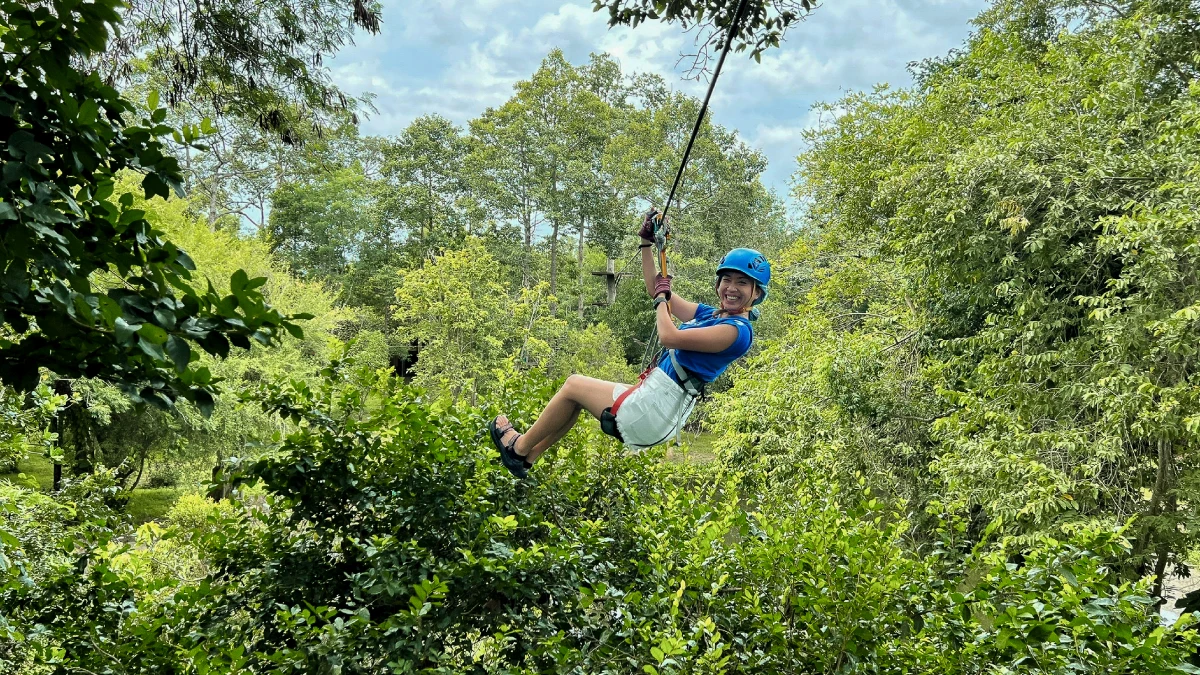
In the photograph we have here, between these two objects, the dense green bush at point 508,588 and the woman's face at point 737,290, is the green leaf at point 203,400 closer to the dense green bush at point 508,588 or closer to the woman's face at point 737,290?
the dense green bush at point 508,588

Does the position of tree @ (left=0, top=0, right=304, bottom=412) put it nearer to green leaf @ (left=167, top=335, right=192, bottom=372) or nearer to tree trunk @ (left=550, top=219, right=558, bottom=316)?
green leaf @ (left=167, top=335, right=192, bottom=372)

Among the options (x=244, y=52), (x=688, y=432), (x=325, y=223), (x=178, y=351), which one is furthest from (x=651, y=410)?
(x=325, y=223)

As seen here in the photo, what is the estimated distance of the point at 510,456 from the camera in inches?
123

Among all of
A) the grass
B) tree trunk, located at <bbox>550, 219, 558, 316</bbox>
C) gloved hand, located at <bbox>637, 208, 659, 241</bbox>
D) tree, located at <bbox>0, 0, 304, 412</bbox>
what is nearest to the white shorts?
gloved hand, located at <bbox>637, 208, 659, 241</bbox>

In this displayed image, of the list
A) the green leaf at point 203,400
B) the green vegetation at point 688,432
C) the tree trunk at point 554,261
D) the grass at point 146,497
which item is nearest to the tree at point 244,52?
the green vegetation at point 688,432

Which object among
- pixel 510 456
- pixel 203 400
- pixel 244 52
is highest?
pixel 244 52

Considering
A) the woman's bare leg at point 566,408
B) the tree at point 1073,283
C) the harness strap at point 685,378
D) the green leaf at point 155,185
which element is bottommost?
the green leaf at point 155,185

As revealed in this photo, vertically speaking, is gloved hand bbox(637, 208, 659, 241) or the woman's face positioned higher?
gloved hand bbox(637, 208, 659, 241)

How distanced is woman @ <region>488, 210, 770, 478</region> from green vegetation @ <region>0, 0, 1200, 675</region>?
35 cm

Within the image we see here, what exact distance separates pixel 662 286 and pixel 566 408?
673mm

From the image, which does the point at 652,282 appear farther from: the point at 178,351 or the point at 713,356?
the point at 178,351

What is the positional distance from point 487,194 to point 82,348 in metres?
26.8

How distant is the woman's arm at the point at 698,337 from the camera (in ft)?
9.13

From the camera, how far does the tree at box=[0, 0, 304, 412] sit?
1.17m
